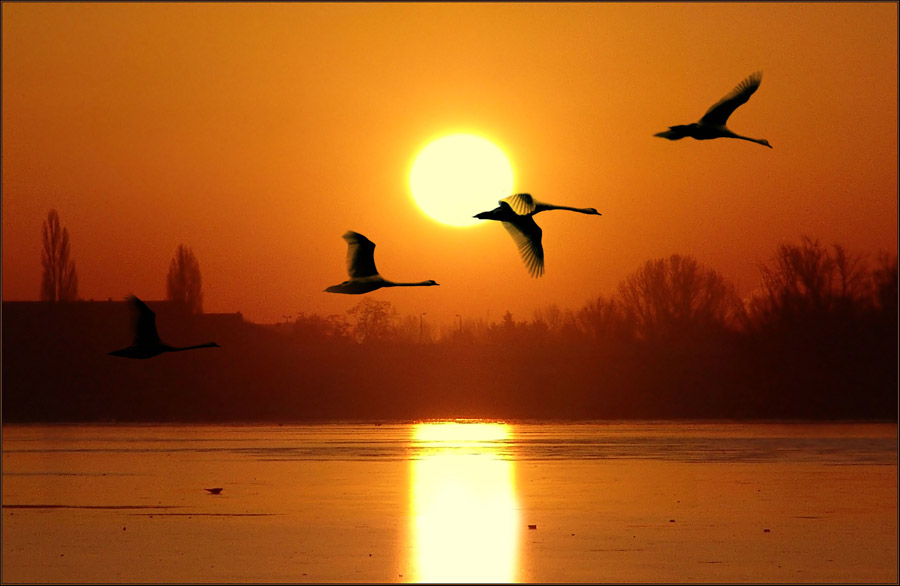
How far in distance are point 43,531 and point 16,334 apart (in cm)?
7917

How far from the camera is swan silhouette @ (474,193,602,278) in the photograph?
2041 centimetres

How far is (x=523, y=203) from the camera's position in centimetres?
2038

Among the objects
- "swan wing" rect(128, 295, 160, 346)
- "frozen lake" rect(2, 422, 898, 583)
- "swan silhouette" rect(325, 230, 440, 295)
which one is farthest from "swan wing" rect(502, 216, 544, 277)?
"swan wing" rect(128, 295, 160, 346)

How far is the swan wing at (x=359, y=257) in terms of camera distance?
2197 centimetres

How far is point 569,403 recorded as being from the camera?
99.0 metres

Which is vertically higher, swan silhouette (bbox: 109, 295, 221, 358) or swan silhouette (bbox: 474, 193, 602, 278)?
swan silhouette (bbox: 474, 193, 602, 278)

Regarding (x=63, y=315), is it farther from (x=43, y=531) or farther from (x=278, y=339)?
(x=43, y=531)

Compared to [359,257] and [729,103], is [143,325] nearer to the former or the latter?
[359,257]

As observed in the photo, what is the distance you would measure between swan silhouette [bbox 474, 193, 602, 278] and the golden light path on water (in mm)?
4322

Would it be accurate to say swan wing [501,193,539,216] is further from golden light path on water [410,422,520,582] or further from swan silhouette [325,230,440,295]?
golden light path on water [410,422,520,582]

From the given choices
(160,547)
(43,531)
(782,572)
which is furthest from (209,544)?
(782,572)

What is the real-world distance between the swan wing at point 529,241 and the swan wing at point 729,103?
3038 mm

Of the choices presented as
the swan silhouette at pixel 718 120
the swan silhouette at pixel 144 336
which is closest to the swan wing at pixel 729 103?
the swan silhouette at pixel 718 120

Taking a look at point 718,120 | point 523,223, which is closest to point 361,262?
point 523,223
